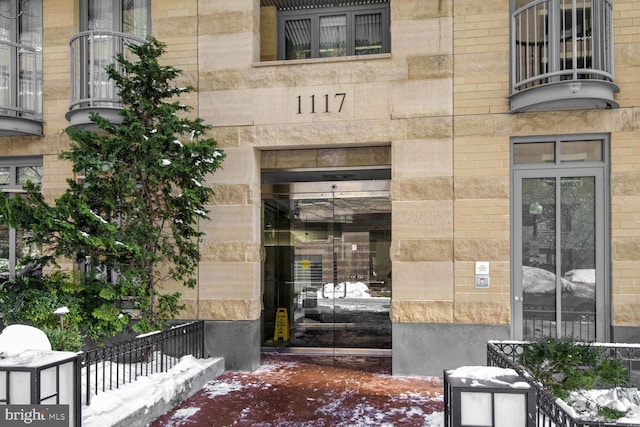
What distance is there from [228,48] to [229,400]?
20.2 ft

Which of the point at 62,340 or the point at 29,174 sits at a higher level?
the point at 29,174

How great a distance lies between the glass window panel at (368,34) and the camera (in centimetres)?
962

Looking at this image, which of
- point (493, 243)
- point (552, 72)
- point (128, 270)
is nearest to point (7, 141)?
point (128, 270)

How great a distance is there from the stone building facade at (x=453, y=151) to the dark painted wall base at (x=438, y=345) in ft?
0.08

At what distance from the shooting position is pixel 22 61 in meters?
9.81

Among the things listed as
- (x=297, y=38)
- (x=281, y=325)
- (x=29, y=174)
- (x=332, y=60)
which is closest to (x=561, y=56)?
(x=332, y=60)

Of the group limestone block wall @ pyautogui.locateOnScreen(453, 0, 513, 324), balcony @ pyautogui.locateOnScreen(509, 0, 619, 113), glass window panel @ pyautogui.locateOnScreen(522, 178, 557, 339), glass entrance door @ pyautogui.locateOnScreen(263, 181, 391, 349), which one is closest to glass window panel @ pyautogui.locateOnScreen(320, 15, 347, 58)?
limestone block wall @ pyautogui.locateOnScreen(453, 0, 513, 324)

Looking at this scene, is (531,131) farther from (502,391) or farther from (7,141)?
(7,141)

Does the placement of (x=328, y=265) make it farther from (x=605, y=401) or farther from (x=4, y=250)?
(x=4, y=250)

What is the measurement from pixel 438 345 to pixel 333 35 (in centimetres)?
647

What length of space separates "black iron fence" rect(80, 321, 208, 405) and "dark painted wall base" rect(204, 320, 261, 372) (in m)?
0.18

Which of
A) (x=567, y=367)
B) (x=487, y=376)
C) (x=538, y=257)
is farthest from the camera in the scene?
(x=538, y=257)

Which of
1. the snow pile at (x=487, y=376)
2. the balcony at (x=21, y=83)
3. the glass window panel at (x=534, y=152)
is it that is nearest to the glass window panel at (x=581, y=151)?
the glass window panel at (x=534, y=152)

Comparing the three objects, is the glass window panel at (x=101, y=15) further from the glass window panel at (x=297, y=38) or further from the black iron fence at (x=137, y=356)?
the black iron fence at (x=137, y=356)
